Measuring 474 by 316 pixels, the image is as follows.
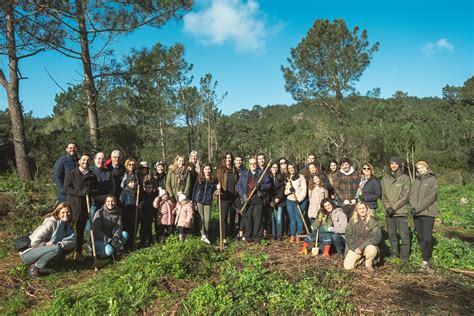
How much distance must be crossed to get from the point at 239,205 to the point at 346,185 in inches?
85.9

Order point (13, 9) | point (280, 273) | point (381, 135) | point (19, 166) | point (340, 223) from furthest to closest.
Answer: point (381, 135) < point (19, 166) < point (13, 9) < point (340, 223) < point (280, 273)

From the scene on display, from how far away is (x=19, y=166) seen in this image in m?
9.75

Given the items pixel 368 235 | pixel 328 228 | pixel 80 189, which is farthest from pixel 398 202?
pixel 80 189

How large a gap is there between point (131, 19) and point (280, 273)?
8.42 meters

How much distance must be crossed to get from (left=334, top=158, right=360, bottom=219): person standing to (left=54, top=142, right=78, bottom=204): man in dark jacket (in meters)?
4.92

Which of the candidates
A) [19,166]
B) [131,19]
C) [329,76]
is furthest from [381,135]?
[19,166]

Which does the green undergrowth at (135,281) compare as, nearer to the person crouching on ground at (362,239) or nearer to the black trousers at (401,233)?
the person crouching on ground at (362,239)

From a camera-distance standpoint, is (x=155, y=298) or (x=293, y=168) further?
(x=293, y=168)

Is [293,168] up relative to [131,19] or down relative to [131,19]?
down

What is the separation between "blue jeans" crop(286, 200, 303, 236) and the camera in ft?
22.9

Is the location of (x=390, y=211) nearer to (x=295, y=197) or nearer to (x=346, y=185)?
(x=346, y=185)

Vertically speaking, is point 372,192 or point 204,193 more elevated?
point 204,193

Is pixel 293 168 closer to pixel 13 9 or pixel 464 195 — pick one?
pixel 13 9

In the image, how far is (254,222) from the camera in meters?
6.89
